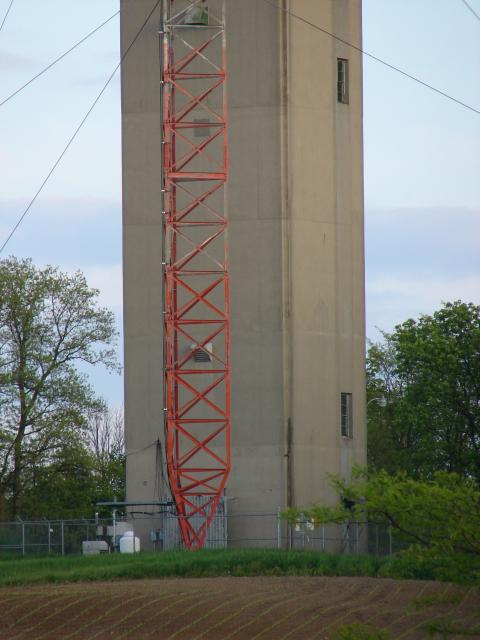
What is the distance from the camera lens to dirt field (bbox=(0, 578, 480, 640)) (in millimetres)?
36312

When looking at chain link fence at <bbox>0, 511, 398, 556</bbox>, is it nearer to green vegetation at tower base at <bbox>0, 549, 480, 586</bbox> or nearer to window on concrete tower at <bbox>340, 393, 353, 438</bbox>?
window on concrete tower at <bbox>340, 393, 353, 438</bbox>

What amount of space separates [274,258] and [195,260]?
3.01 metres

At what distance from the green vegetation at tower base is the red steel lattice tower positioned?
22.0 feet

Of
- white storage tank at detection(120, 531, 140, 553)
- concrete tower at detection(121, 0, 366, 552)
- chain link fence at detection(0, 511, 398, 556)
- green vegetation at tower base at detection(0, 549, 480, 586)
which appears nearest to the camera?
green vegetation at tower base at detection(0, 549, 480, 586)

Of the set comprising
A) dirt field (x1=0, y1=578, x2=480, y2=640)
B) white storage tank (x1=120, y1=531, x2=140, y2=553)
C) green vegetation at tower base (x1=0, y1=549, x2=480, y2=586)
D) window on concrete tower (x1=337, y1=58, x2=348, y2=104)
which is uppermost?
window on concrete tower (x1=337, y1=58, x2=348, y2=104)

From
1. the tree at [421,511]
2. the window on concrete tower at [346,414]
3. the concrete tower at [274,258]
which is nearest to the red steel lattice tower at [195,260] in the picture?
the concrete tower at [274,258]

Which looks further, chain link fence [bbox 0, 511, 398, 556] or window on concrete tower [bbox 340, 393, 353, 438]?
window on concrete tower [bbox 340, 393, 353, 438]

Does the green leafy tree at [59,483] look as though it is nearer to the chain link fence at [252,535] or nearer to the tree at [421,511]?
the chain link fence at [252,535]

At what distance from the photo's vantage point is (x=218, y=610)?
38.6m

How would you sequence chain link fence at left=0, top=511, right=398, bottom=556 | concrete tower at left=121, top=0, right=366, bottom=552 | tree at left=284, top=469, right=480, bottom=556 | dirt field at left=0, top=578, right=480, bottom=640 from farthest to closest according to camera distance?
1. concrete tower at left=121, top=0, right=366, bottom=552
2. chain link fence at left=0, top=511, right=398, bottom=556
3. dirt field at left=0, top=578, right=480, bottom=640
4. tree at left=284, top=469, right=480, bottom=556

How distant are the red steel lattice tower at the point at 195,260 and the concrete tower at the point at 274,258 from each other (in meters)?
0.73

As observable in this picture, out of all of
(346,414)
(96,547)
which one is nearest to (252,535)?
(96,547)

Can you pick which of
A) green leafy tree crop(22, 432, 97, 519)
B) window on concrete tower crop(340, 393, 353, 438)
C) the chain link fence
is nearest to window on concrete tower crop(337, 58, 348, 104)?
window on concrete tower crop(340, 393, 353, 438)

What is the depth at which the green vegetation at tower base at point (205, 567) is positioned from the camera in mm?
44750
